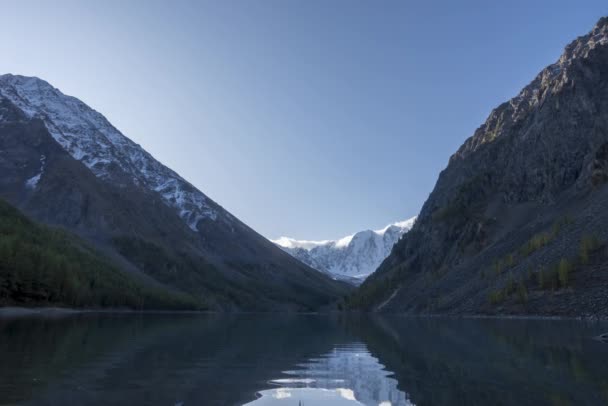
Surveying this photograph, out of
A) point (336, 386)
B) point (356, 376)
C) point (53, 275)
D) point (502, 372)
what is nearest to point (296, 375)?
point (356, 376)

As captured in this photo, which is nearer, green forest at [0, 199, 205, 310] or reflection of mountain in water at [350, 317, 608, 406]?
reflection of mountain in water at [350, 317, 608, 406]

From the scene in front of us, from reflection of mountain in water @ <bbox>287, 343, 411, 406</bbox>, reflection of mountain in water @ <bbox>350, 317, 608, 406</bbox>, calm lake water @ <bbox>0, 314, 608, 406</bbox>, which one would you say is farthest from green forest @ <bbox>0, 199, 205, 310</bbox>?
reflection of mountain in water @ <bbox>350, 317, 608, 406</bbox>

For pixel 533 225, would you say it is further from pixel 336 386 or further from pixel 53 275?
pixel 336 386

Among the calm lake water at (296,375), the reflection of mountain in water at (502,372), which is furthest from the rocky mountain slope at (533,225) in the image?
the calm lake water at (296,375)

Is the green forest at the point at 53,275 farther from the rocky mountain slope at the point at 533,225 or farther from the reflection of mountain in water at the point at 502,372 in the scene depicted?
the reflection of mountain in water at the point at 502,372

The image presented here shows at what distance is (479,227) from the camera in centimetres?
15075

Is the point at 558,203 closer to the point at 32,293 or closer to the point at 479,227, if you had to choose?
the point at 479,227

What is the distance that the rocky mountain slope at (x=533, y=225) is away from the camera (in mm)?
85625

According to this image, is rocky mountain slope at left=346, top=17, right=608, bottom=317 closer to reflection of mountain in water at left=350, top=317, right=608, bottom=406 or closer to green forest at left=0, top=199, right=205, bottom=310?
reflection of mountain in water at left=350, top=317, right=608, bottom=406

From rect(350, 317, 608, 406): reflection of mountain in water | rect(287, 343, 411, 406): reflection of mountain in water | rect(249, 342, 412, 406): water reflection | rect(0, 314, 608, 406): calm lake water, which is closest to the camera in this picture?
rect(0, 314, 608, 406): calm lake water

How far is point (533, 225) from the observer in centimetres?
12644

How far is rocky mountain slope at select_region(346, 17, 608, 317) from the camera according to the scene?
8562 cm

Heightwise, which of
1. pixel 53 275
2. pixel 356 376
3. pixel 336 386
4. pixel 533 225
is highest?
pixel 533 225

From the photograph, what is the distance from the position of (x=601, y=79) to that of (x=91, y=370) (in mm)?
170257
